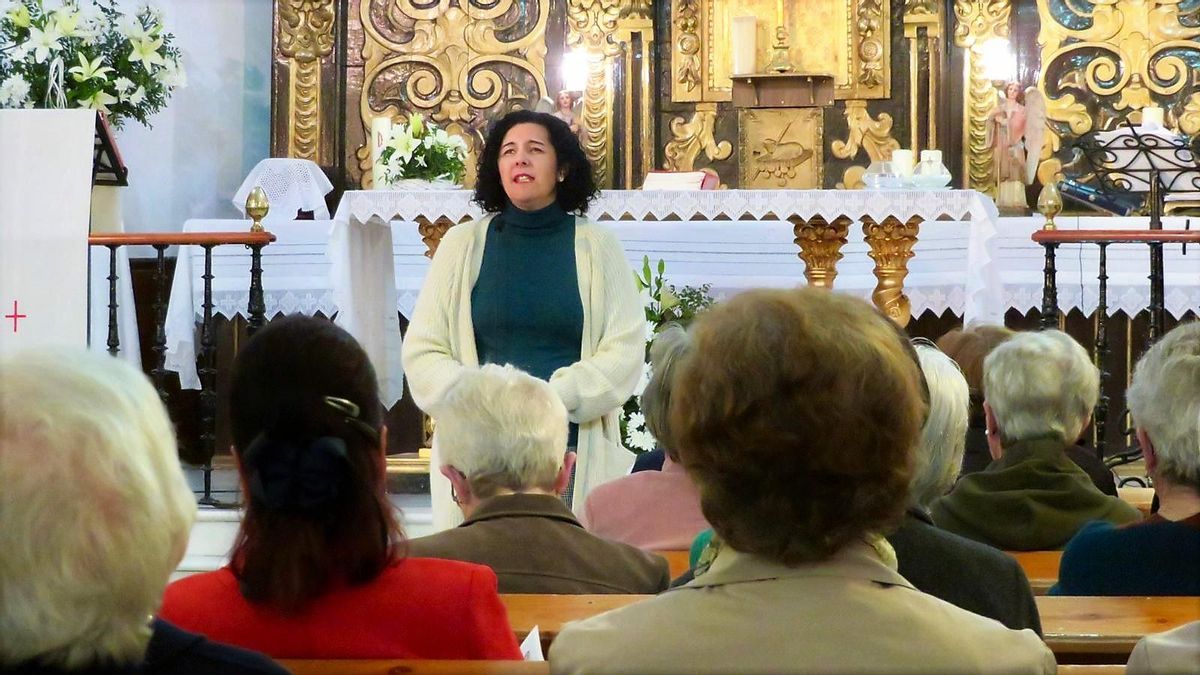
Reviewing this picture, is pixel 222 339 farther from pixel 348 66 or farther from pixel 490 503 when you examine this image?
pixel 490 503

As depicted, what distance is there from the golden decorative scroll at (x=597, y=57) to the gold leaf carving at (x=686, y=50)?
35 cm

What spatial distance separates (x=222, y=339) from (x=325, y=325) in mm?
5657

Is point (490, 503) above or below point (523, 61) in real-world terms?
below

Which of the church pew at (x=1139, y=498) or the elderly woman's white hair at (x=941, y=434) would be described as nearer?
the elderly woman's white hair at (x=941, y=434)

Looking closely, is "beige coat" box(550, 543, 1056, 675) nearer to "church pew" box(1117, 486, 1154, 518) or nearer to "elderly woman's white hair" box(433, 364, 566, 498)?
"elderly woman's white hair" box(433, 364, 566, 498)

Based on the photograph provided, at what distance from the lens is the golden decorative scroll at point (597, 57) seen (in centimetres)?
945

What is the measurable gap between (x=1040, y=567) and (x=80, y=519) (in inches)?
79.7

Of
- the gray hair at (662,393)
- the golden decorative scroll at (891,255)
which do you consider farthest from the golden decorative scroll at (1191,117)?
the gray hair at (662,393)

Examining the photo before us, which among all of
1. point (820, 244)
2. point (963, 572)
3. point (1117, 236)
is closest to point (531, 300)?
point (963, 572)

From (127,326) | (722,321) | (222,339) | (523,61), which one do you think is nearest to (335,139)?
(523,61)

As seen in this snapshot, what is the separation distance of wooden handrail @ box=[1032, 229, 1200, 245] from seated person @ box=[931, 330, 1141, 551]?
9.28 feet

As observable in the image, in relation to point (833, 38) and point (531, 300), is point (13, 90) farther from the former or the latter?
point (833, 38)

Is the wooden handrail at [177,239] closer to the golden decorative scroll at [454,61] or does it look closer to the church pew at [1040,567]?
the golden decorative scroll at [454,61]

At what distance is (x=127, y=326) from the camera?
22.6 feet
